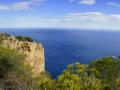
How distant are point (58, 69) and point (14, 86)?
199 ft

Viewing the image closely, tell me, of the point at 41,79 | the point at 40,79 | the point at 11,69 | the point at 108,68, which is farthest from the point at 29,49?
the point at 41,79

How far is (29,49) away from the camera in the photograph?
2706cm

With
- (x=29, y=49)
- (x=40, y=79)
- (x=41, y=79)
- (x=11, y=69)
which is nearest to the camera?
(x=41, y=79)

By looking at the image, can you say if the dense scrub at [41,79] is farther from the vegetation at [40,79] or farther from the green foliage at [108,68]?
the green foliage at [108,68]

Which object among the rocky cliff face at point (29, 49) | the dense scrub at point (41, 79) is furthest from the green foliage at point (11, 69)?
the rocky cliff face at point (29, 49)

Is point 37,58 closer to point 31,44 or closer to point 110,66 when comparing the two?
point 31,44

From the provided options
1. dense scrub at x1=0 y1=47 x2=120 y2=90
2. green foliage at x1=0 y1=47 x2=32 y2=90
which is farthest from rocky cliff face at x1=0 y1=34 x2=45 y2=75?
green foliage at x1=0 y1=47 x2=32 y2=90

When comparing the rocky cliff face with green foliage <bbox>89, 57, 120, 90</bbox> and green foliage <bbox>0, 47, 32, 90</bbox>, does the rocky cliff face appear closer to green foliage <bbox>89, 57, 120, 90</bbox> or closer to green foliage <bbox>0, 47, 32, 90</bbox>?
green foliage <bbox>0, 47, 32, 90</bbox>

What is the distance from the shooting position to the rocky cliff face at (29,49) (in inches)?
1001

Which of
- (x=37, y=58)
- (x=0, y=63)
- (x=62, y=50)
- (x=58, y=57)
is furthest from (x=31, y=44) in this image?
(x=62, y=50)

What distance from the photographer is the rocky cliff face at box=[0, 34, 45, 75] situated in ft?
83.5

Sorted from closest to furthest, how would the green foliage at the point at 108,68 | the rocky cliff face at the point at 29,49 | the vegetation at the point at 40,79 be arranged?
the vegetation at the point at 40,79
the rocky cliff face at the point at 29,49
the green foliage at the point at 108,68

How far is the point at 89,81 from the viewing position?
52.6ft

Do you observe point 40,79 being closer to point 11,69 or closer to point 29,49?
point 11,69
